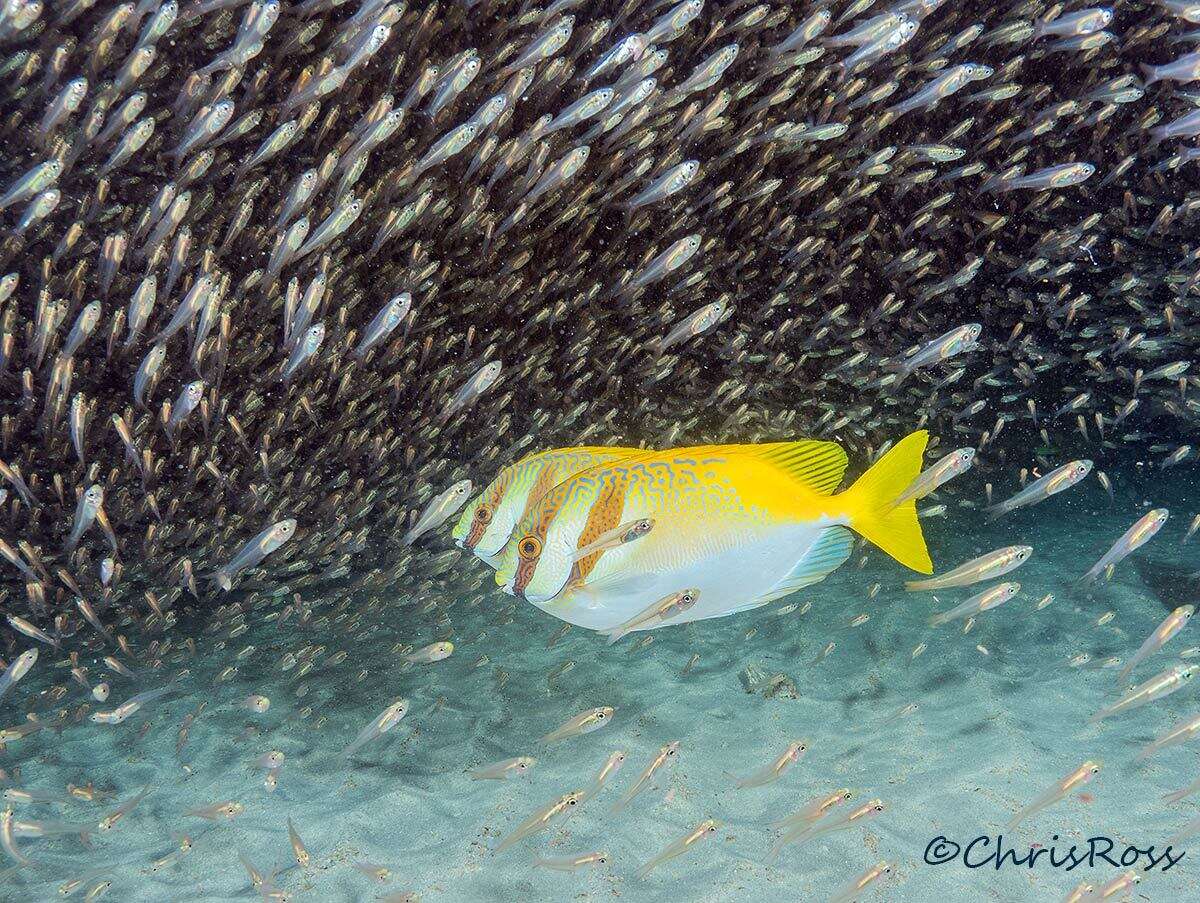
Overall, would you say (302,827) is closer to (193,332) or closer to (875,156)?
(193,332)

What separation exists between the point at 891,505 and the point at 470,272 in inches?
160

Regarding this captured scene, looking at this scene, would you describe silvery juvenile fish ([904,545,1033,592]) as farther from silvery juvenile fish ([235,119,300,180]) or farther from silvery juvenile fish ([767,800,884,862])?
silvery juvenile fish ([235,119,300,180])

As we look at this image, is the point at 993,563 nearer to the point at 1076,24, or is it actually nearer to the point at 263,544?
the point at 263,544

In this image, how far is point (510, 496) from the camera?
2467mm

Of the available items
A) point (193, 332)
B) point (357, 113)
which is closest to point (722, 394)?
point (357, 113)

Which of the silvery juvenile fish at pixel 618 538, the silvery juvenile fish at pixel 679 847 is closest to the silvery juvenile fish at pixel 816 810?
the silvery juvenile fish at pixel 679 847

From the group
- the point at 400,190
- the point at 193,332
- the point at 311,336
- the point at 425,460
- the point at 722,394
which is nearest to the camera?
the point at 311,336

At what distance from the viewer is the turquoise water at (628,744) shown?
10.7 ft

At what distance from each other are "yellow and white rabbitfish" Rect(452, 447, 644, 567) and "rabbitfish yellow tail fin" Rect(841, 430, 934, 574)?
27.1 inches

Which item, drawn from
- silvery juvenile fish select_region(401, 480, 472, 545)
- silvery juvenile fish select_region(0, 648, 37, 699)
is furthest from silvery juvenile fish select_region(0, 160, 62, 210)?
silvery juvenile fish select_region(401, 480, 472, 545)

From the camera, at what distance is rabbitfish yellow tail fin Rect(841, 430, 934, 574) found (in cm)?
221

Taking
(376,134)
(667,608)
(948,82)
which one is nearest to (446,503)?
(667,608)

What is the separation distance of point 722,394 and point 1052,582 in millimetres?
3241

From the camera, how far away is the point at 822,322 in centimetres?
599
